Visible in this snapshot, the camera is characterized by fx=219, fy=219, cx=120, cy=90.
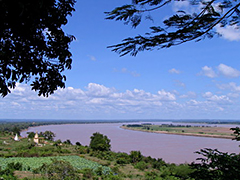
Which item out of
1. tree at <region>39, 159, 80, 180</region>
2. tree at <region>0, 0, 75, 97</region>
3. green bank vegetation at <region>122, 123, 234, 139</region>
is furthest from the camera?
green bank vegetation at <region>122, 123, 234, 139</region>

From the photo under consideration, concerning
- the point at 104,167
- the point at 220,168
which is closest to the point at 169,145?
the point at 104,167

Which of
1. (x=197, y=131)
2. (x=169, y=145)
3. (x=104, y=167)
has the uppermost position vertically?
(x=104, y=167)

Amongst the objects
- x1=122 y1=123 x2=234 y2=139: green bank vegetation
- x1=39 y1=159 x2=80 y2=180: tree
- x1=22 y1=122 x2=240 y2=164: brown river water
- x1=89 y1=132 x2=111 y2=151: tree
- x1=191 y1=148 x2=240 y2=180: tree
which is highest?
x1=191 y1=148 x2=240 y2=180: tree

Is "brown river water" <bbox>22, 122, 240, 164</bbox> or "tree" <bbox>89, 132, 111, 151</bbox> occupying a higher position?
"tree" <bbox>89, 132, 111, 151</bbox>

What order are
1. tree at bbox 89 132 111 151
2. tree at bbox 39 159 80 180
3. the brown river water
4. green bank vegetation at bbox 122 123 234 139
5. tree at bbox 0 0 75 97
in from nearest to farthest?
tree at bbox 0 0 75 97 < tree at bbox 39 159 80 180 < tree at bbox 89 132 111 151 < the brown river water < green bank vegetation at bbox 122 123 234 139

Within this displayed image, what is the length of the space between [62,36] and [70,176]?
12.3 meters

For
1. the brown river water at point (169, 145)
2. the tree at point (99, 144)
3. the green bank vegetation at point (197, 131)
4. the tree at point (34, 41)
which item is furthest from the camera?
the green bank vegetation at point (197, 131)

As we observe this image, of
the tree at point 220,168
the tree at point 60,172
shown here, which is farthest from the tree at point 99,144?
the tree at point 220,168

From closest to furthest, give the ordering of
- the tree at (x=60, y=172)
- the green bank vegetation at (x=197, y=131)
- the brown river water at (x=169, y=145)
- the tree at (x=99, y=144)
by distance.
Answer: the tree at (x=60, y=172), the tree at (x=99, y=144), the brown river water at (x=169, y=145), the green bank vegetation at (x=197, y=131)

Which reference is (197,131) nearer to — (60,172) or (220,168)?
(60,172)

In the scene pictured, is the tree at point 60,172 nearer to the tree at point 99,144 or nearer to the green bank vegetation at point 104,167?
the green bank vegetation at point 104,167

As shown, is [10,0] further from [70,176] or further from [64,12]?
[70,176]

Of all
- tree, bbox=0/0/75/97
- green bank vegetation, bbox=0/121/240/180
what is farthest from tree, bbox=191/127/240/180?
tree, bbox=0/0/75/97

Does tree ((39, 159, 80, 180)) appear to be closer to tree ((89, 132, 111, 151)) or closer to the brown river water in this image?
the brown river water
